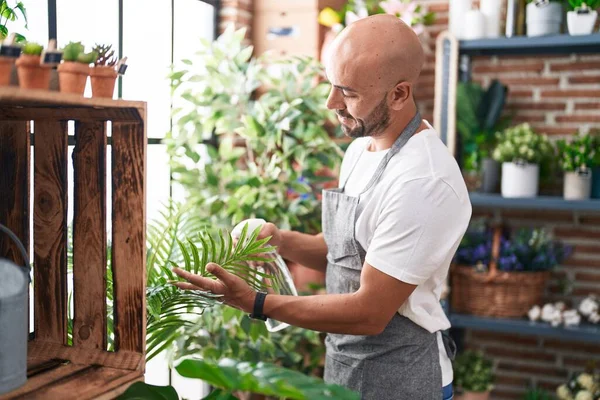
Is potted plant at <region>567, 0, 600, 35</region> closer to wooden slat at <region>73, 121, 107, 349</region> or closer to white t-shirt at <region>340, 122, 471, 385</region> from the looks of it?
white t-shirt at <region>340, 122, 471, 385</region>

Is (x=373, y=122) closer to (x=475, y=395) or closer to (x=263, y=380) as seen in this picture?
(x=263, y=380)

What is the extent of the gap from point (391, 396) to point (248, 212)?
116 cm

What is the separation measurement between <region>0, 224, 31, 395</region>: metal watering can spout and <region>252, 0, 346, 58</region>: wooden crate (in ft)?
7.71

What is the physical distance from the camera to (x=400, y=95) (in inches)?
72.8

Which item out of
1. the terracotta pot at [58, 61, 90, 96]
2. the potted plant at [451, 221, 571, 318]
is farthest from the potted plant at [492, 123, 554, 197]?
the terracotta pot at [58, 61, 90, 96]

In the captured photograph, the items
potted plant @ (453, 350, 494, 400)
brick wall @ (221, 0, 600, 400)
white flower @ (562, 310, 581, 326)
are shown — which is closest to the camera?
white flower @ (562, 310, 581, 326)

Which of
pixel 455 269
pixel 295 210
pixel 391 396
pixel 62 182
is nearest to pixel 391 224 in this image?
pixel 391 396

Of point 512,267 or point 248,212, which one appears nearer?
Answer: point 248,212

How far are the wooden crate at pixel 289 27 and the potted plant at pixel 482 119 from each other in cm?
69

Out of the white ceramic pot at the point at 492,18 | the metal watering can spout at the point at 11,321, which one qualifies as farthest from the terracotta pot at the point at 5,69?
the white ceramic pot at the point at 492,18

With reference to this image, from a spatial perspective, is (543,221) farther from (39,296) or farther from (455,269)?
(39,296)

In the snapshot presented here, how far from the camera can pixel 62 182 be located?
1.46 metres

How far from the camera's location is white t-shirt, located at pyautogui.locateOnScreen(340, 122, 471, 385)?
5.56 ft

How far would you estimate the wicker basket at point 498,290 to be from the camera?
10.3 feet
